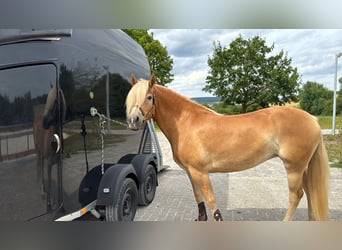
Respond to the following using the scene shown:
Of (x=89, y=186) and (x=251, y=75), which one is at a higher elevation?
(x=251, y=75)

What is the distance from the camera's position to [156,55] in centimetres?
236

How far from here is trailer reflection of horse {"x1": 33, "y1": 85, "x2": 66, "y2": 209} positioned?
1.76 metres

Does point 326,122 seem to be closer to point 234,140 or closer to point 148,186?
point 234,140

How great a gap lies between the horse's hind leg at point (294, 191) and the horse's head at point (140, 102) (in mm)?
1293

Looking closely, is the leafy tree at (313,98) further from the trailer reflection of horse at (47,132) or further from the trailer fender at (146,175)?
the trailer reflection of horse at (47,132)

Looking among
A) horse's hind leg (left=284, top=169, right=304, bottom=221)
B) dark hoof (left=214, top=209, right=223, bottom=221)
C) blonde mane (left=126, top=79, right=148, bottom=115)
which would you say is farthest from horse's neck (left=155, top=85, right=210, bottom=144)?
horse's hind leg (left=284, top=169, right=304, bottom=221)

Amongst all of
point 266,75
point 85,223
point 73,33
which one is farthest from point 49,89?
point 266,75

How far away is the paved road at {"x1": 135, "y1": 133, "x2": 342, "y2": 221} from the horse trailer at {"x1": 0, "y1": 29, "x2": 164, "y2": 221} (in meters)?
0.19

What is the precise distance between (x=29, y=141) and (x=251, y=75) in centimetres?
179

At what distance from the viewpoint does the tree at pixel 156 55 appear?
2211 mm

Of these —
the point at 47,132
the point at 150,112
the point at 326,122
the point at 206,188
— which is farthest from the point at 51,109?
the point at 326,122

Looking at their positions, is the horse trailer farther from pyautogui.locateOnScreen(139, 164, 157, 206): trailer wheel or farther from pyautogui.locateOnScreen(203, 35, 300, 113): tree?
pyautogui.locateOnScreen(203, 35, 300, 113): tree

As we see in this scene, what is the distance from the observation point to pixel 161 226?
89.7 inches

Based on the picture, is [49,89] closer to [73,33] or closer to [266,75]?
[73,33]
